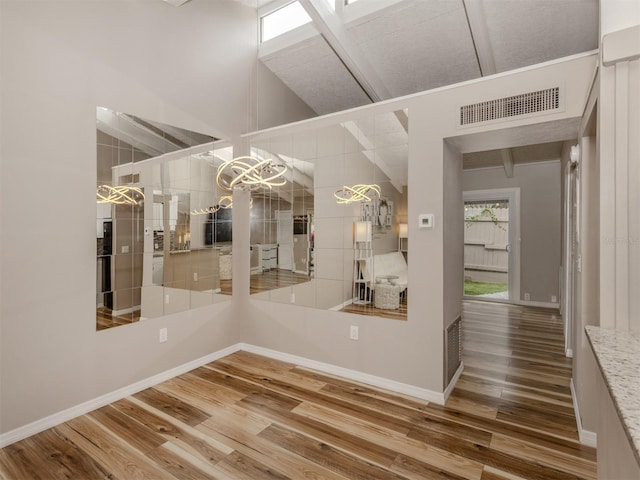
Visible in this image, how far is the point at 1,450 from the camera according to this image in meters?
2.15

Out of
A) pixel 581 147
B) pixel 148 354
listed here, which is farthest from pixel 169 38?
pixel 581 147

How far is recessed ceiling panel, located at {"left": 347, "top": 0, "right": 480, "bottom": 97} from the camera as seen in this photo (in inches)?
130

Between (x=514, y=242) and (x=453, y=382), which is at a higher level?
(x=514, y=242)

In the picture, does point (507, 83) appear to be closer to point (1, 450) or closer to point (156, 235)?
point (156, 235)

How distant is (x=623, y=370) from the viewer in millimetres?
1013

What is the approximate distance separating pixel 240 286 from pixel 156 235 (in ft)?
3.86

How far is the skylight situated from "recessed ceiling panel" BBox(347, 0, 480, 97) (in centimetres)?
67

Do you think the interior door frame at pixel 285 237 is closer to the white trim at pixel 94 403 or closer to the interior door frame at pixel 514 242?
the white trim at pixel 94 403

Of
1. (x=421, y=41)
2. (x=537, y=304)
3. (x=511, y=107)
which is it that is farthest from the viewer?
(x=537, y=304)

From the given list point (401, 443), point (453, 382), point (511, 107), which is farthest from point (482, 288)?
point (401, 443)

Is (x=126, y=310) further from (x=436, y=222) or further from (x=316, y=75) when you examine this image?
(x=316, y=75)

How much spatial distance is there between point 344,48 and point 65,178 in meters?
2.91

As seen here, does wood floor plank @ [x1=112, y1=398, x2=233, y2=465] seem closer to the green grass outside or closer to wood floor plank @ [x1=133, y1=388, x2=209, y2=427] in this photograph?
wood floor plank @ [x1=133, y1=388, x2=209, y2=427]

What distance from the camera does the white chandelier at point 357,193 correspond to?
3020 mm
